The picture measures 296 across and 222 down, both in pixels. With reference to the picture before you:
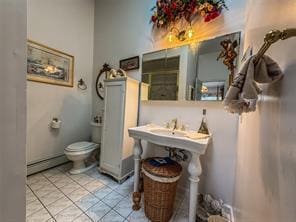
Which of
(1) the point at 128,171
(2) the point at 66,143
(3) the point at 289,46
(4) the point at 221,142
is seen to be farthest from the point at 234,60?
(2) the point at 66,143

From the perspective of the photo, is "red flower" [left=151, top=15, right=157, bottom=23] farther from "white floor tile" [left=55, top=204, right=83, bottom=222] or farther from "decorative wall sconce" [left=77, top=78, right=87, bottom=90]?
"white floor tile" [left=55, top=204, right=83, bottom=222]

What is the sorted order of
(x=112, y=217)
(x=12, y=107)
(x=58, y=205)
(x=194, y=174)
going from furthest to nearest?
1. (x=58, y=205)
2. (x=112, y=217)
3. (x=194, y=174)
4. (x=12, y=107)

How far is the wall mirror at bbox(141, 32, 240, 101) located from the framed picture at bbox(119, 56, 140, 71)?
0.42 feet

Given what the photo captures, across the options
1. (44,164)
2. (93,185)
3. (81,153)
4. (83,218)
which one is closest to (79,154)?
(81,153)

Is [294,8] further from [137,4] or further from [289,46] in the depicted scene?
[137,4]

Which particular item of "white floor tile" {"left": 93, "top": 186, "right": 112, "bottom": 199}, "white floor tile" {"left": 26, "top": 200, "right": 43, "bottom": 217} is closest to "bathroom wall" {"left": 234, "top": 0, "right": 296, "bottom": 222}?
"white floor tile" {"left": 93, "top": 186, "right": 112, "bottom": 199}

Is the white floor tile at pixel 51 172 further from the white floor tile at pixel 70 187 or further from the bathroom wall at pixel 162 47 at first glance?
the bathroom wall at pixel 162 47

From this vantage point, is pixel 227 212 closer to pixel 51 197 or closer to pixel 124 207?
pixel 124 207

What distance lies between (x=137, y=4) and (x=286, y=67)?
2437mm

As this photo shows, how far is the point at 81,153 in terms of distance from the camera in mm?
2301

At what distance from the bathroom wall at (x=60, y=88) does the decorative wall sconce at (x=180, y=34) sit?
168 centimetres

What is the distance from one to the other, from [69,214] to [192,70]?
1.98 m

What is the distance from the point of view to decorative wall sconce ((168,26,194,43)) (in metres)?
1.88

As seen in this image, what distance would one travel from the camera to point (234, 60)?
1.58 meters
